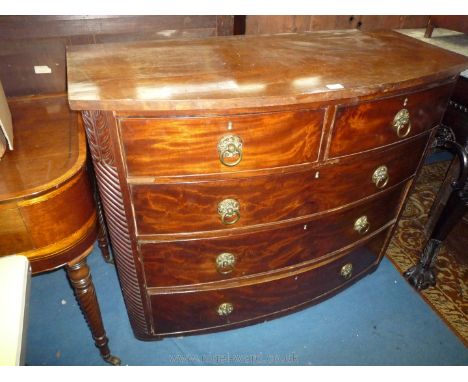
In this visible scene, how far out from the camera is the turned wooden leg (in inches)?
49.0

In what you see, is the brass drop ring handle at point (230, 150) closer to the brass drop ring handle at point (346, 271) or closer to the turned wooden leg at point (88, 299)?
the turned wooden leg at point (88, 299)

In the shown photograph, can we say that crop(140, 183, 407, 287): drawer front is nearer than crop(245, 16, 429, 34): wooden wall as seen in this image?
Yes

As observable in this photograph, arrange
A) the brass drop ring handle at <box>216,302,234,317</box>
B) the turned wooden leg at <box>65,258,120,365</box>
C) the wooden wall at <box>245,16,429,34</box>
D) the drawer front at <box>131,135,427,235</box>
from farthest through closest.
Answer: the wooden wall at <box>245,16,429,34</box>
the brass drop ring handle at <box>216,302,234,317</box>
the turned wooden leg at <box>65,258,120,365</box>
the drawer front at <box>131,135,427,235</box>

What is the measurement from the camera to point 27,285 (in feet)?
3.41

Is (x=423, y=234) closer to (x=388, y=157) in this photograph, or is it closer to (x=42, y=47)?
(x=388, y=157)

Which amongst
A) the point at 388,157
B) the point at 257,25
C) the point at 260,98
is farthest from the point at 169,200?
the point at 257,25

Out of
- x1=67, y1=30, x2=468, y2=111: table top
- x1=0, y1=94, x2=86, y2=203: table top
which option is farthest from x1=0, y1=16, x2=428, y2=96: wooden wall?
x1=67, y1=30, x2=468, y2=111: table top

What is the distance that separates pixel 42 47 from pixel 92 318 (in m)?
1.19

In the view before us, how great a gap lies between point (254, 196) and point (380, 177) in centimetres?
58

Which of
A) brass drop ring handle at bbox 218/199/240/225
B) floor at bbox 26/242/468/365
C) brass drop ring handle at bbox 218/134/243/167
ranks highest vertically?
brass drop ring handle at bbox 218/134/243/167

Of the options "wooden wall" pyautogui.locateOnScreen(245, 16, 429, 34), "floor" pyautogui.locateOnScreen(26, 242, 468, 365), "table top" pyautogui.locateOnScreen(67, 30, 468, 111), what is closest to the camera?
"table top" pyautogui.locateOnScreen(67, 30, 468, 111)

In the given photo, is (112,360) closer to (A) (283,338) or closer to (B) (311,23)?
(A) (283,338)

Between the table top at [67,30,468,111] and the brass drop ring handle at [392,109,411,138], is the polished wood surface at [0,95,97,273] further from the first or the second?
the brass drop ring handle at [392,109,411,138]

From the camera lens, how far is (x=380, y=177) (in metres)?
1.39
